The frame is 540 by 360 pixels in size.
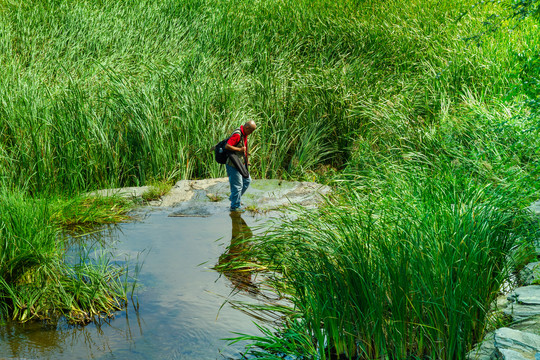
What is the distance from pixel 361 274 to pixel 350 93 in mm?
6769

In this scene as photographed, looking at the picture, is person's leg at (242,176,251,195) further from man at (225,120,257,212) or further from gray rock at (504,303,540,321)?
gray rock at (504,303,540,321)

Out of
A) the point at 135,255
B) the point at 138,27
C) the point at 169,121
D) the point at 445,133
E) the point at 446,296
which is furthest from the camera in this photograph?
the point at 138,27

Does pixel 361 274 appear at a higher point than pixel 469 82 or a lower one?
lower

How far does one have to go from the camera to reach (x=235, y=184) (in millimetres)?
8133

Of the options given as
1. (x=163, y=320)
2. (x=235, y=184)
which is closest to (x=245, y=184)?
(x=235, y=184)

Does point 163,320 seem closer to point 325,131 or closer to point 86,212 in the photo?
point 86,212

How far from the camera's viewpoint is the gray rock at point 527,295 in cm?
395

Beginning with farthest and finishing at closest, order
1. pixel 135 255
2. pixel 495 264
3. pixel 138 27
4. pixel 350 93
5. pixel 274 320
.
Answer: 1. pixel 138 27
2. pixel 350 93
3. pixel 135 255
4. pixel 274 320
5. pixel 495 264

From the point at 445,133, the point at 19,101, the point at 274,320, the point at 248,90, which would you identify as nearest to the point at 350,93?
the point at 248,90

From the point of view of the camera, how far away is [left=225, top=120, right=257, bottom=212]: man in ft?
26.3

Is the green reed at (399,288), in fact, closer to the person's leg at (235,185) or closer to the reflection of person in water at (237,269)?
the reflection of person in water at (237,269)

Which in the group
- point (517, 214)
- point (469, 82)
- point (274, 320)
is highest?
point (469, 82)

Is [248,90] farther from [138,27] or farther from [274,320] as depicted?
[274,320]

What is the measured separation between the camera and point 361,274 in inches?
155
